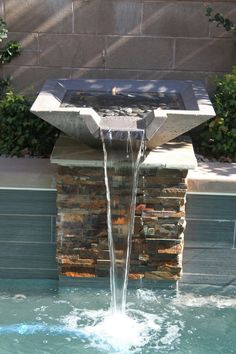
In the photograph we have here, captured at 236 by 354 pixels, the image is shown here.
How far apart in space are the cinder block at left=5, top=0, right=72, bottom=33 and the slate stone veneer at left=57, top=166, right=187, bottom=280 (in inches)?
54.6

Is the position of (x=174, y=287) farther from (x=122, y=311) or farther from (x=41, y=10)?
(x=41, y=10)

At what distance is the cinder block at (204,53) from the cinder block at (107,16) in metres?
0.36

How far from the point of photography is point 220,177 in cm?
382

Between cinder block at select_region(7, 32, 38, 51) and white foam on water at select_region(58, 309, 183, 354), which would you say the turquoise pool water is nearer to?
white foam on water at select_region(58, 309, 183, 354)

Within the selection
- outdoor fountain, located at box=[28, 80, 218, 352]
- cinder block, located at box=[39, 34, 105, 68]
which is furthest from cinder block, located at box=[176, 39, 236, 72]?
outdoor fountain, located at box=[28, 80, 218, 352]

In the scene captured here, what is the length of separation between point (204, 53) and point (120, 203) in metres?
1.52

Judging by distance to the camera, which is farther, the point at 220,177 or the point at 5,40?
the point at 5,40

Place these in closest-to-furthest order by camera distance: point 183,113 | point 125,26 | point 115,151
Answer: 1. point 183,113
2. point 115,151
3. point 125,26

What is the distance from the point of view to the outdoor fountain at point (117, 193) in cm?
352

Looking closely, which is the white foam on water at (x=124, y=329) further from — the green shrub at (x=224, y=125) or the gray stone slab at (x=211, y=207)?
the green shrub at (x=224, y=125)

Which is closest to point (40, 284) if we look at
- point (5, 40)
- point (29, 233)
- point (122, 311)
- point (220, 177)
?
point (29, 233)

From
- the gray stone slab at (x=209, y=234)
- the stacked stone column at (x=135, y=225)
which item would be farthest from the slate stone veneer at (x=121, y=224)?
the gray stone slab at (x=209, y=234)

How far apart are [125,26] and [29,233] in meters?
1.68

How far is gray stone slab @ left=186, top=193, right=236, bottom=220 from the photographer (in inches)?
150
